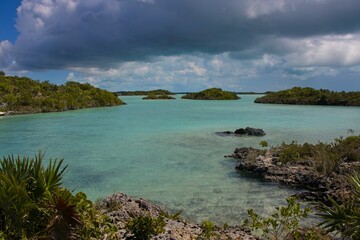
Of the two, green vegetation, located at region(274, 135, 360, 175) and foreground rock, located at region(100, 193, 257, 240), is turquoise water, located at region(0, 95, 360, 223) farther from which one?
green vegetation, located at region(274, 135, 360, 175)

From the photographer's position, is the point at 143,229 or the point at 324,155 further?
the point at 324,155

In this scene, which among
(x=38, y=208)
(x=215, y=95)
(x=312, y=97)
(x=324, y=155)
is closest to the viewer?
(x=38, y=208)

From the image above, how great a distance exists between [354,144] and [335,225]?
12.9 metres

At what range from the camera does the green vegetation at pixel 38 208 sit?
17.0ft

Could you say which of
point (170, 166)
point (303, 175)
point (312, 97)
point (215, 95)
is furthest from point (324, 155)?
point (215, 95)

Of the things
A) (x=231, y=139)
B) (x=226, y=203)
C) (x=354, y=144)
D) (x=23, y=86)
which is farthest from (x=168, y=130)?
(x=23, y=86)

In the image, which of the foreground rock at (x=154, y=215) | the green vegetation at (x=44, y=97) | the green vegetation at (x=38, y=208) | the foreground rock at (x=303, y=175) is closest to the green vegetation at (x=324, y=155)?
the foreground rock at (x=303, y=175)

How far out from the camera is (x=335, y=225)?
5191 millimetres

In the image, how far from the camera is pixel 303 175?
13.6 meters

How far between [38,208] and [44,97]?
69444 millimetres

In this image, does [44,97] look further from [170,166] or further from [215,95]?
[215,95]

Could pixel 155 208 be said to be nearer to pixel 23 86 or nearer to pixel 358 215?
pixel 358 215

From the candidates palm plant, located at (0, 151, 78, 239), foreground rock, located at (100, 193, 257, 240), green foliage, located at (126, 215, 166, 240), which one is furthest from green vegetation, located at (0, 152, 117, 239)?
foreground rock, located at (100, 193, 257, 240)

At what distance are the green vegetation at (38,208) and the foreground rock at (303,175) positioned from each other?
809 cm
